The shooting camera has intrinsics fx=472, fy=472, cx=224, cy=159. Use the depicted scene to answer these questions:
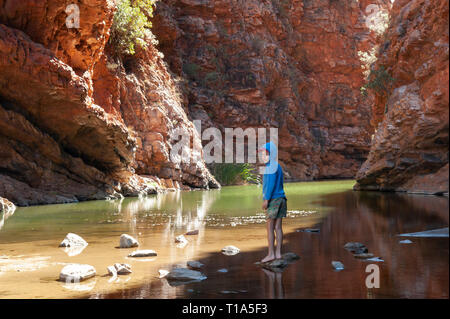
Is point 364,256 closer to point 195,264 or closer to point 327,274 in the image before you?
point 327,274

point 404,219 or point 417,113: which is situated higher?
point 417,113

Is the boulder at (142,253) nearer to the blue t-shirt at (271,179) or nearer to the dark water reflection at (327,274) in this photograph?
the dark water reflection at (327,274)

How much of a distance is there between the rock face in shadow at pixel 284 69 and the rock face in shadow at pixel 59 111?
15191 mm

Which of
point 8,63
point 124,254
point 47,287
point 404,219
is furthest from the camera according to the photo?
point 8,63

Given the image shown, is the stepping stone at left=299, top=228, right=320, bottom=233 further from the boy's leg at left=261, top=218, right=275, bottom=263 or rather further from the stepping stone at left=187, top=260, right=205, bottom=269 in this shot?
the stepping stone at left=187, top=260, right=205, bottom=269

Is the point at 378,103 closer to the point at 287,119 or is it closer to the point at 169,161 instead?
the point at 169,161

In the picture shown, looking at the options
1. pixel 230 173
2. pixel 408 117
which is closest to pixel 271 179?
pixel 408 117

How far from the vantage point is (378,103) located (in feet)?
93.5

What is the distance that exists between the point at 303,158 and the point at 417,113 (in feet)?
97.2

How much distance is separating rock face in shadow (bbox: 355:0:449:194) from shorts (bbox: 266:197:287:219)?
12.7 meters

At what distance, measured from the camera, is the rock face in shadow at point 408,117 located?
19.0 meters

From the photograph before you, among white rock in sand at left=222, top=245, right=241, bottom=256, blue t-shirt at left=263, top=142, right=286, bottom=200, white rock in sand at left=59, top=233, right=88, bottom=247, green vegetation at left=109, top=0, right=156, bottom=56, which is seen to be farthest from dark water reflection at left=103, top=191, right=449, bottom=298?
green vegetation at left=109, top=0, right=156, bottom=56
